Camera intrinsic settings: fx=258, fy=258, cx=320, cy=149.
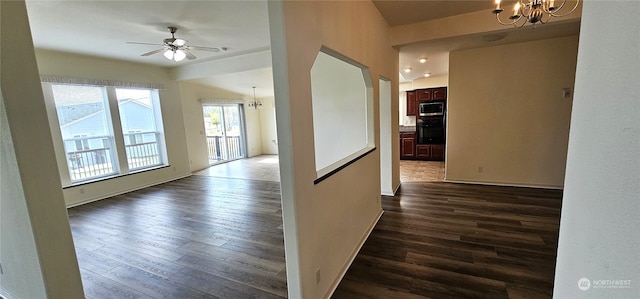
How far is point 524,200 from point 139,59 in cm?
739

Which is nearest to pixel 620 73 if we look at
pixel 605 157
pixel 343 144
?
pixel 605 157

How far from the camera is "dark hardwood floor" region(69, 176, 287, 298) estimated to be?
2258mm

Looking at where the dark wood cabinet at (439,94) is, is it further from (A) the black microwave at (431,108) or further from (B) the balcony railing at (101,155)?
(B) the balcony railing at (101,155)

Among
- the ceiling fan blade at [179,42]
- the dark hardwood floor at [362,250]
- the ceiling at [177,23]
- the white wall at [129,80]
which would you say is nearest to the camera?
the dark hardwood floor at [362,250]


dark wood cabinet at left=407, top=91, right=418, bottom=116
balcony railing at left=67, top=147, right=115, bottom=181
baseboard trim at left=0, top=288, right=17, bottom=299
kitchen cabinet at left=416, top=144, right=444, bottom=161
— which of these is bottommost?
baseboard trim at left=0, top=288, right=17, bottom=299

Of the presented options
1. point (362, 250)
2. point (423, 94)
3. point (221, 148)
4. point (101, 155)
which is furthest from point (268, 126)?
point (362, 250)

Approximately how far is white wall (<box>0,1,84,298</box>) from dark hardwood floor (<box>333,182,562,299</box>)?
193 cm

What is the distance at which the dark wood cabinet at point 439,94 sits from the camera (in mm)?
7043

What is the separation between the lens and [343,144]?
14.6 ft

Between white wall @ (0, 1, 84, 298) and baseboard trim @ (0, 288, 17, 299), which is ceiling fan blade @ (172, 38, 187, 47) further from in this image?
baseboard trim @ (0, 288, 17, 299)

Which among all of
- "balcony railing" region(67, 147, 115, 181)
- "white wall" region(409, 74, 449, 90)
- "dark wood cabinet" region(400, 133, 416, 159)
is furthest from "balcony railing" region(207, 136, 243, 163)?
"white wall" region(409, 74, 449, 90)

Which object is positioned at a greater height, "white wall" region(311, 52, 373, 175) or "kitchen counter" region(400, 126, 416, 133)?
"white wall" region(311, 52, 373, 175)

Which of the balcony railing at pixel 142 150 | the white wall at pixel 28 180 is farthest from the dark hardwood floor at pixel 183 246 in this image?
the balcony railing at pixel 142 150

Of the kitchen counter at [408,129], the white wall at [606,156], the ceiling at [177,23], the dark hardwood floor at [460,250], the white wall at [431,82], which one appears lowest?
the dark hardwood floor at [460,250]
